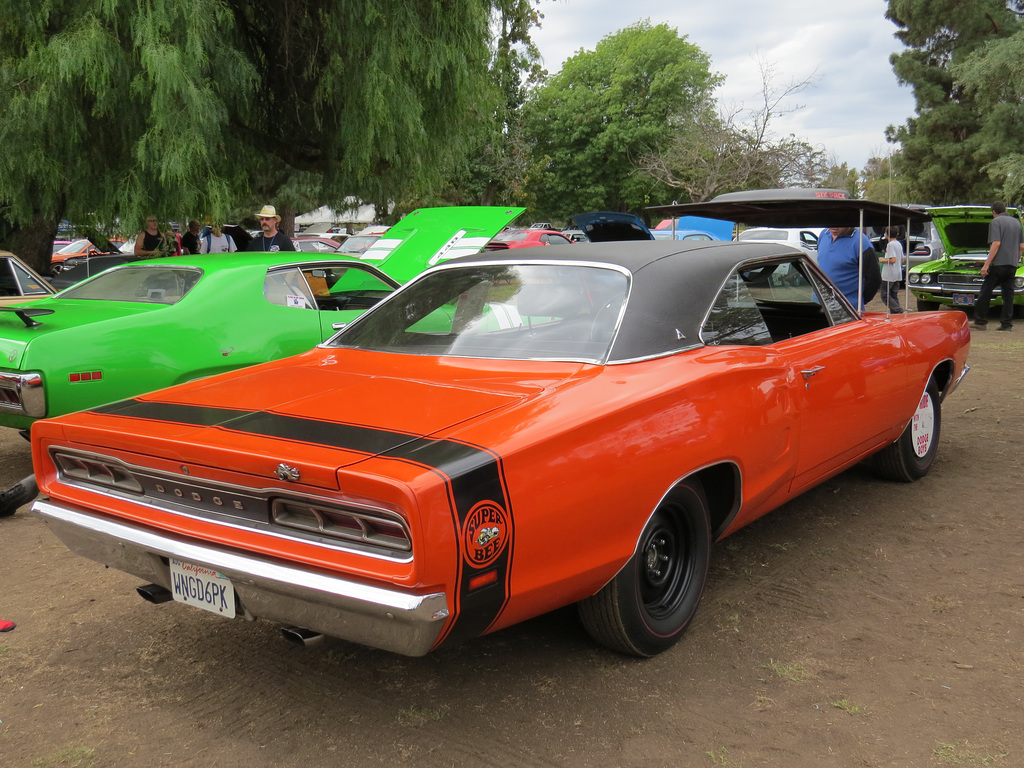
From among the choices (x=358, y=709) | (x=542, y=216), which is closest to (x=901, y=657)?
(x=358, y=709)

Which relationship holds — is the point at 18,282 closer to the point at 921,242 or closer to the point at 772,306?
the point at 772,306

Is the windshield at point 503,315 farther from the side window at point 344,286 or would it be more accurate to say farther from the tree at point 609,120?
the tree at point 609,120

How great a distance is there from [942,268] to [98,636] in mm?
13126

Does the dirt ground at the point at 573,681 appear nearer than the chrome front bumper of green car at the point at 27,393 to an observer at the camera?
Yes

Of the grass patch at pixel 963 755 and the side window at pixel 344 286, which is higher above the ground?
the side window at pixel 344 286

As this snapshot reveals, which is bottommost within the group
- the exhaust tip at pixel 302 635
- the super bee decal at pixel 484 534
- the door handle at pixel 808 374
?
the exhaust tip at pixel 302 635

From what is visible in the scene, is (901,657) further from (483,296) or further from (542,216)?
(542,216)

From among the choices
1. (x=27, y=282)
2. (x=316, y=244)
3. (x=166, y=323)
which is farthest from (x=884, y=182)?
(x=166, y=323)

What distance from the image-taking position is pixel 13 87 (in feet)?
25.5

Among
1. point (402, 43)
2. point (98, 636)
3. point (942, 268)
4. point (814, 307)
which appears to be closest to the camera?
point (98, 636)

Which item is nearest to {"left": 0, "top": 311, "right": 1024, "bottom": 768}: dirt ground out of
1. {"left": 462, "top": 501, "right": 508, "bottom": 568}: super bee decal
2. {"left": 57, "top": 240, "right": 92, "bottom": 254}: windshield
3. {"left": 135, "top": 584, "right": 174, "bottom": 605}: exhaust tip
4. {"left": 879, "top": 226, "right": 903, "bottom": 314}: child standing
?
{"left": 135, "top": 584, "right": 174, "bottom": 605}: exhaust tip

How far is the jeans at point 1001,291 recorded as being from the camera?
12.0 meters

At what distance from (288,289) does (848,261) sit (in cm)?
506

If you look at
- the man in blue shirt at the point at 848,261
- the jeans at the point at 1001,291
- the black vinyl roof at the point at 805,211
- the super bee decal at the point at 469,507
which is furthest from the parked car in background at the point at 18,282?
the jeans at the point at 1001,291
